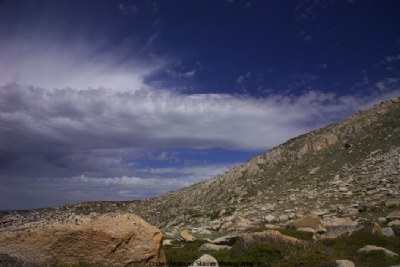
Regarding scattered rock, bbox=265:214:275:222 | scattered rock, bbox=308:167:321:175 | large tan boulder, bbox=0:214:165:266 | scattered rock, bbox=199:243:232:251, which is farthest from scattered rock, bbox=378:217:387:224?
scattered rock, bbox=308:167:321:175

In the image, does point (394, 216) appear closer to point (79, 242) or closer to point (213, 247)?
point (213, 247)

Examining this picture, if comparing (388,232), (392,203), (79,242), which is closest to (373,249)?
(388,232)

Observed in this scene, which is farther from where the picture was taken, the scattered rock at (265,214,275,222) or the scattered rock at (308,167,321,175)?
the scattered rock at (308,167,321,175)

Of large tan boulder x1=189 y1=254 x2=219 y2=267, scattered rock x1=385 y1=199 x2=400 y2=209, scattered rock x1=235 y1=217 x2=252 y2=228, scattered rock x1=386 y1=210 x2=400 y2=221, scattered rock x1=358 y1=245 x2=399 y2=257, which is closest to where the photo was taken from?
large tan boulder x1=189 y1=254 x2=219 y2=267

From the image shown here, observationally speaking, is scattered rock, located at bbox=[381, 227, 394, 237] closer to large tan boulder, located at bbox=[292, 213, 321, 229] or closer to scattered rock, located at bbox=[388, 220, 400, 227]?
scattered rock, located at bbox=[388, 220, 400, 227]

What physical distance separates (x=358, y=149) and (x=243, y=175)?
21727 mm

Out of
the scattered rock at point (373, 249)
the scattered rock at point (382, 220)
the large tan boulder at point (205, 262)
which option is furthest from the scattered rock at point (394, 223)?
the large tan boulder at point (205, 262)

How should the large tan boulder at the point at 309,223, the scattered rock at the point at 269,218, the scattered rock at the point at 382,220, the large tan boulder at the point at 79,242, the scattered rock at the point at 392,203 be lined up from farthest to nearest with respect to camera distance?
the scattered rock at the point at 269,218 < the scattered rock at the point at 392,203 < the large tan boulder at the point at 309,223 < the scattered rock at the point at 382,220 < the large tan boulder at the point at 79,242

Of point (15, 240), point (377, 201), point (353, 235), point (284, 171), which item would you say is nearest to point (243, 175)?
point (284, 171)

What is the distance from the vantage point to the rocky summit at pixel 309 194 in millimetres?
26308

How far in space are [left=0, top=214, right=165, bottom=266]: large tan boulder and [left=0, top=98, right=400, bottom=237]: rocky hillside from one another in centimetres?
375

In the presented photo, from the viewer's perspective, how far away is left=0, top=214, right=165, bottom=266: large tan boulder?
47.2 feet

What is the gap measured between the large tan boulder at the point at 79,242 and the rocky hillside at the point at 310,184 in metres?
3.75

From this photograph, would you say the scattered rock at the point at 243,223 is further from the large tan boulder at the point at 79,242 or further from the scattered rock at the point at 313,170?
the scattered rock at the point at 313,170
